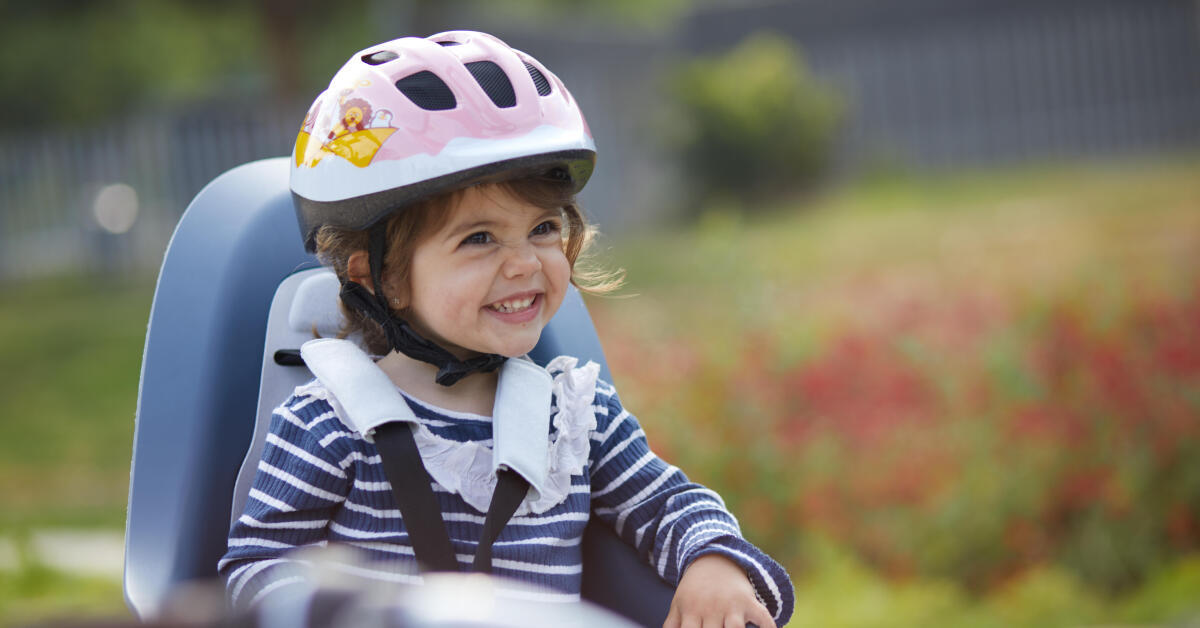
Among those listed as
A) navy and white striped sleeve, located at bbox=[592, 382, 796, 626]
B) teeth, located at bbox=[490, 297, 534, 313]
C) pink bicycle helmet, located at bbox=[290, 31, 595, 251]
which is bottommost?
navy and white striped sleeve, located at bbox=[592, 382, 796, 626]

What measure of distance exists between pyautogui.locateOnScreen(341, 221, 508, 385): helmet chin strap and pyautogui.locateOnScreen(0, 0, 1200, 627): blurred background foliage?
0.64 metres

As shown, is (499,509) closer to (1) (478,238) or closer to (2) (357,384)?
(2) (357,384)

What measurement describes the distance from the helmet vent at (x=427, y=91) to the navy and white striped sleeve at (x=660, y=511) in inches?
20.9

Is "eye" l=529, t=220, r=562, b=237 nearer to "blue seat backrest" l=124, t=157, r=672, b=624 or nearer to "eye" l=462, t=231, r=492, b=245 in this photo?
"eye" l=462, t=231, r=492, b=245

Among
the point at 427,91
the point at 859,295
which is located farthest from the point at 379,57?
the point at 859,295

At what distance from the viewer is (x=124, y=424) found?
672cm

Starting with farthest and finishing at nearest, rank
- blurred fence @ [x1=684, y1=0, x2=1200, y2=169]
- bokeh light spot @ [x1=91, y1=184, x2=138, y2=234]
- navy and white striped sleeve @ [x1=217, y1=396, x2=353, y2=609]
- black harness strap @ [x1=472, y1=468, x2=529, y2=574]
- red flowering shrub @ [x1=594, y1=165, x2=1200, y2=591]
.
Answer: blurred fence @ [x1=684, y1=0, x2=1200, y2=169] < bokeh light spot @ [x1=91, y1=184, x2=138, y2=234] < red flowering shrub @ [x1=594, y1=165, x2=1200, y2=591] < black harness strap @ [x1=472, y1=468, x2=529, y2=574] < navy and white striped sleeve @ [x1=217, y1=396, x2=353, y2=609]

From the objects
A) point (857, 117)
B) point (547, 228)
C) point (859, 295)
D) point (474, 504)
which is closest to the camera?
point (474, 504)

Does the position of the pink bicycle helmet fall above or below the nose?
above

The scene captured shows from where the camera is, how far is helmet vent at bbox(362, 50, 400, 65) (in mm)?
1960

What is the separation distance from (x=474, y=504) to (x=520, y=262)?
362 mm

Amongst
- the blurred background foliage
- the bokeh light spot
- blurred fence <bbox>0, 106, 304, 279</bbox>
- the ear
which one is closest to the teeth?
the ear

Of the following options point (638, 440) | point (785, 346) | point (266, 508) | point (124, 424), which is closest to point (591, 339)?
point (638, 440)

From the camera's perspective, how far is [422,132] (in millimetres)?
1834
